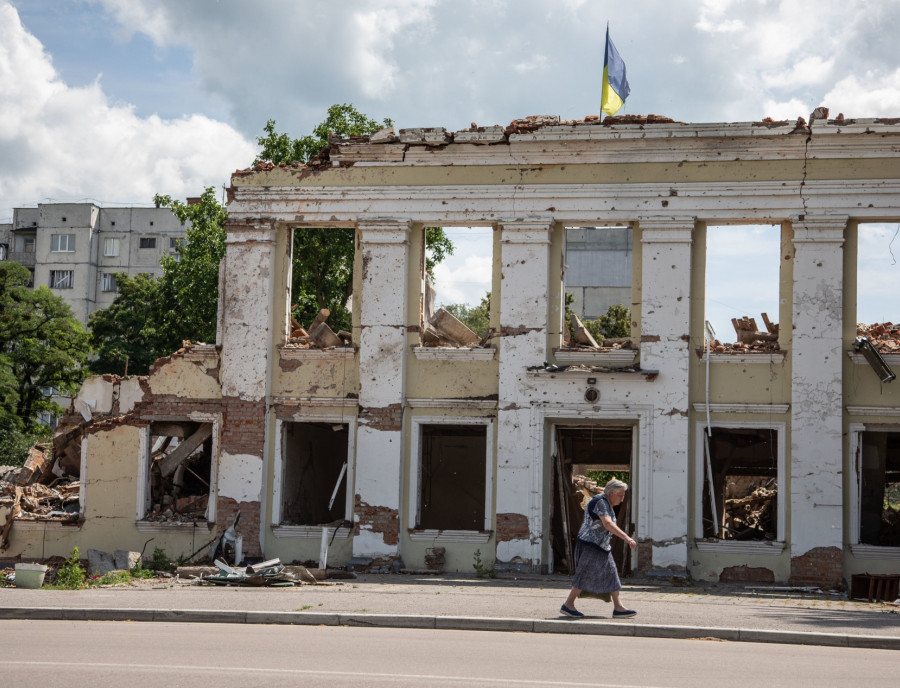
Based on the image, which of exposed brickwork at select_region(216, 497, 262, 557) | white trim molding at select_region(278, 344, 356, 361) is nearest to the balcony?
white trim molding at select_region(278, 344, 356, 361)

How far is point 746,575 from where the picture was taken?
59.1ft

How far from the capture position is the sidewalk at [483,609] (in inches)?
459

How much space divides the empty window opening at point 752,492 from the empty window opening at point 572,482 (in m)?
1.39

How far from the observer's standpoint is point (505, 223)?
744 inches

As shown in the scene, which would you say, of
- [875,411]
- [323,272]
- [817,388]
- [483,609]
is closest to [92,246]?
[323,272]

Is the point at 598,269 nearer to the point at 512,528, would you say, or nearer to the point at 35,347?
the point at 35,347

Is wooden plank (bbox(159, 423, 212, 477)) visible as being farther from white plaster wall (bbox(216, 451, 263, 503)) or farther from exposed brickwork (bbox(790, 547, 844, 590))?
exposed brickwork (bbox(790, 547, 844, 590))

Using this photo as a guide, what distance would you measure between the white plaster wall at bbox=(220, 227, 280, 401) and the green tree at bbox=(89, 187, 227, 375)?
832 centimetres

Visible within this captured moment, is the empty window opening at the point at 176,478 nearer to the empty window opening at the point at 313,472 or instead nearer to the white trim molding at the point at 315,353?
the empty window opening at the point at 313,472

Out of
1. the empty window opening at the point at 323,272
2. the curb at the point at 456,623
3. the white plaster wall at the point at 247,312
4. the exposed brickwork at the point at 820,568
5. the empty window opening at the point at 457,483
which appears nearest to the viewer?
the curb at the point at 456,623

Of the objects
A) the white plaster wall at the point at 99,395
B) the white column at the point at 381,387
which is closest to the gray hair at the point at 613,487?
the white column at the point at 381,387

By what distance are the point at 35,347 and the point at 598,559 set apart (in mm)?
46017

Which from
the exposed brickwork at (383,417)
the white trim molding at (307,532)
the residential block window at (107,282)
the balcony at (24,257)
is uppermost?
the balcony at (24,257)

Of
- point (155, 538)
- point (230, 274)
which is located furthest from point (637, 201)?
Result: point (155, 538)
